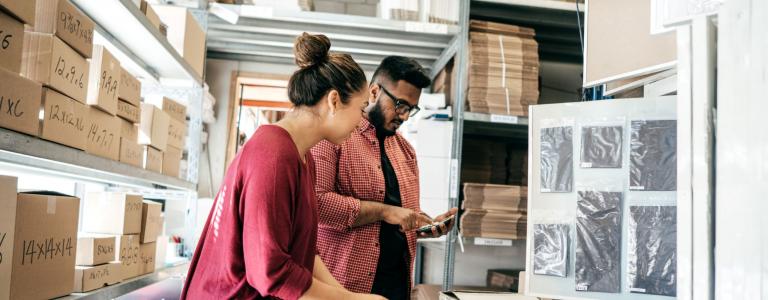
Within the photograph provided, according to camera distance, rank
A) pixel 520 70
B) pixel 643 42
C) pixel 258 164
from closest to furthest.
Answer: pixel 258 164, pixel 643 42, pixel 520 70

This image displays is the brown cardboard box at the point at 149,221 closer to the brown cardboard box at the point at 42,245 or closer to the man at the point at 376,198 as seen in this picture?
the brown cardboard box at the point at 42,245

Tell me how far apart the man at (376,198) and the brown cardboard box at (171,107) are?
869 millimetres

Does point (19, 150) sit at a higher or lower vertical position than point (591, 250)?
higher

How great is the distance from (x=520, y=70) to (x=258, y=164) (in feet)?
6.94

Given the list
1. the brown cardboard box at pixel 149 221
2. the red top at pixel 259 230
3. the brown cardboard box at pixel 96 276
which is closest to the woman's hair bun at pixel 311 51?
the red top at pixel 259 230

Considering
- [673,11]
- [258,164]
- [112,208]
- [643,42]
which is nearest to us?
[673,11]

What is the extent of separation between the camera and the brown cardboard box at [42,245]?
129cm

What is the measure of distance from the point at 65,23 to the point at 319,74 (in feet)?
2.19

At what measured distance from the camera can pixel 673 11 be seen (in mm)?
882

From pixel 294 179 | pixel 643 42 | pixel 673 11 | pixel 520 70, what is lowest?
pixel 294 179

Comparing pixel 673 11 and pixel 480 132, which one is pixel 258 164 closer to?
pixel 673 11

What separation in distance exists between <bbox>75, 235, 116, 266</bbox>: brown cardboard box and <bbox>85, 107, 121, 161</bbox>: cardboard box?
0.26 m

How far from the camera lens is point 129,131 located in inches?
75.0

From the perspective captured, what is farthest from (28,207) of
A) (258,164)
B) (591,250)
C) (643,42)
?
(643,42)
